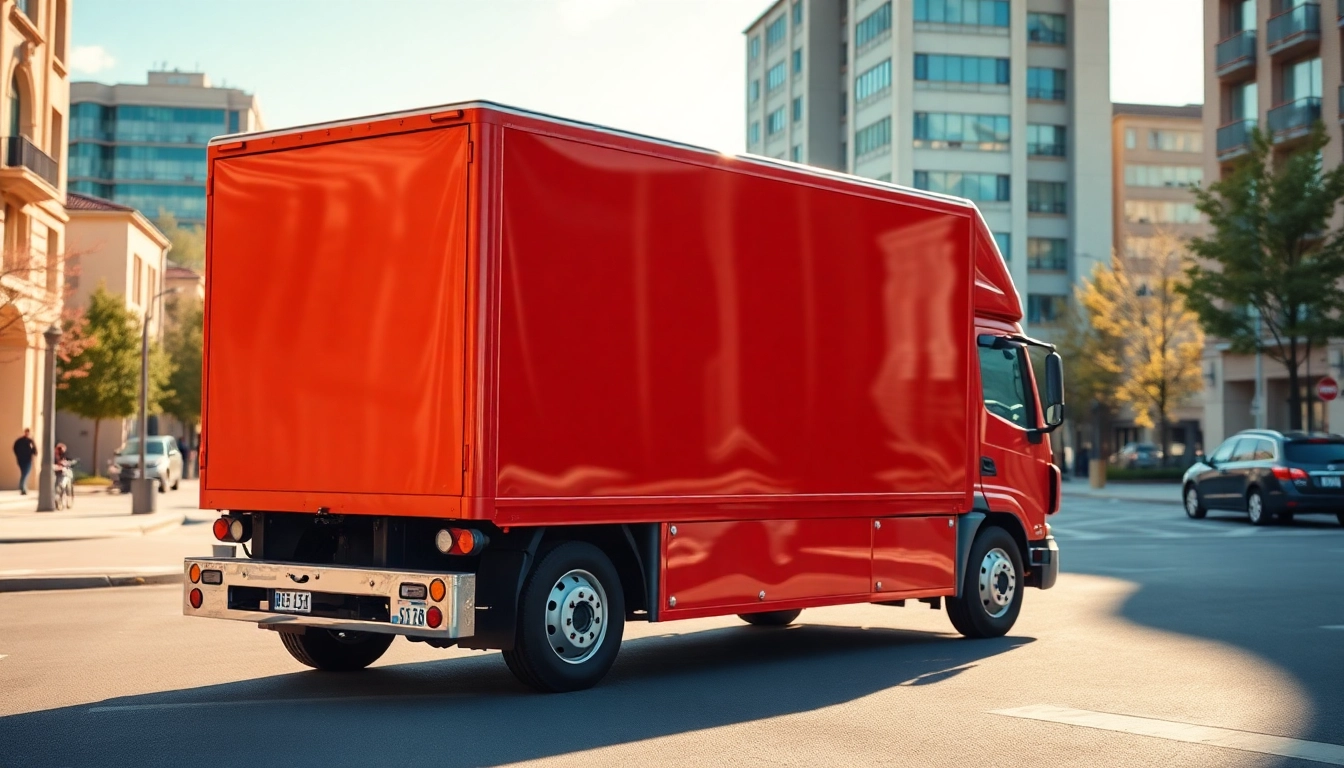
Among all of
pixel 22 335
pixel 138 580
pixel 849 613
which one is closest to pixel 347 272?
pixel 849 613

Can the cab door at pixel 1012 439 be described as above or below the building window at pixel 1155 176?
below

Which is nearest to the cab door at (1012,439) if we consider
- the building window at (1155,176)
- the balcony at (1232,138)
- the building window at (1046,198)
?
the balcony at (1232,138)

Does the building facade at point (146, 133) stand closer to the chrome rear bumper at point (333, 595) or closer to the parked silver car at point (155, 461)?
the parked silver car at point (155, 461)

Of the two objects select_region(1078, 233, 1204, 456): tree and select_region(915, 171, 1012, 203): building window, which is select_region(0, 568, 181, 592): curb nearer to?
select_region(1078, 233, 1204, 456): tree

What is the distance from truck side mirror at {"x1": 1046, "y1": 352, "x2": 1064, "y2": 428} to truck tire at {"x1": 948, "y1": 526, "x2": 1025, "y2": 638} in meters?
1.02

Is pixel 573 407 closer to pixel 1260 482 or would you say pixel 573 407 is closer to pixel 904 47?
pixel 1260 482

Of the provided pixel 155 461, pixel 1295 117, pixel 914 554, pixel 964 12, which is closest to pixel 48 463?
pixel 155 461

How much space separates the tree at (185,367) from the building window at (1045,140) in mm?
42882

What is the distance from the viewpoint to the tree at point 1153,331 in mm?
61438

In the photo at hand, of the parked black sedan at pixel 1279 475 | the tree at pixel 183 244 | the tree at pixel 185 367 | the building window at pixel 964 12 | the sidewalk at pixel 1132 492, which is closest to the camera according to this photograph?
the parked black sedan at pixel 1279 475

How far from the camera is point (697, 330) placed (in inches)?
369

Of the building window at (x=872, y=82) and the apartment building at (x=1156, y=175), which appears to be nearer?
the building window at (x=872, y=82)

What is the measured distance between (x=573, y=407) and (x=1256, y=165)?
36.7 meters

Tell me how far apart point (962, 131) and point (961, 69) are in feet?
10.3
